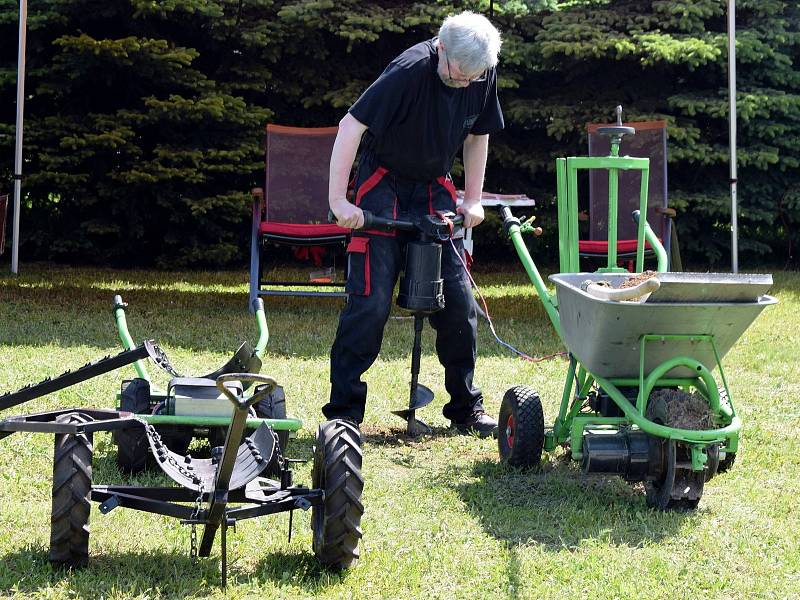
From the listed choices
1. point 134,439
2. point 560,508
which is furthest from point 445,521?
point 134,439

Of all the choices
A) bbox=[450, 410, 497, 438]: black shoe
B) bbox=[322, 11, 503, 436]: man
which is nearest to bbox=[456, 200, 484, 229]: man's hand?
bbox=[322, 11, 503, 436]: man

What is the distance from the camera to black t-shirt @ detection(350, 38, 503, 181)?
12.7 ft

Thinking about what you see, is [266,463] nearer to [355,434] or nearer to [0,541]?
[355,434]

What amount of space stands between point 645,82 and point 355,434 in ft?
25.9

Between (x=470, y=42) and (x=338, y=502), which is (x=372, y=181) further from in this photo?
(x=338, y=502)

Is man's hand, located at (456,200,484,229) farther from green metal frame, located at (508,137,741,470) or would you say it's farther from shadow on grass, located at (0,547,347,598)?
shadow on grass, located at (0,547,347,598)

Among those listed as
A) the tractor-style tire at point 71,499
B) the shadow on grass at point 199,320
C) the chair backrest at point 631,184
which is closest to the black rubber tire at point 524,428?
the tractor-style tire at point 71,499

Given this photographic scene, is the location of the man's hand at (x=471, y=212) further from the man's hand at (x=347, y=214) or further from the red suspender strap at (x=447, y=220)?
the man's hand at (x=347, y=214)

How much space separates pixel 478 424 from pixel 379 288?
27.1 inches

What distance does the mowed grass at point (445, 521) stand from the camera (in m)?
2.68

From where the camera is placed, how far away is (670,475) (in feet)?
10.5

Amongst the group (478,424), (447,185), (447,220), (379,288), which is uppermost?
(447,185)

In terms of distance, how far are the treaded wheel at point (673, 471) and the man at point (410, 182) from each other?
1082 millimetres

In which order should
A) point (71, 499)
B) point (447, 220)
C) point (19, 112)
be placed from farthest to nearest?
point (19, 112) → point (447, 220) → point (71, 499)
